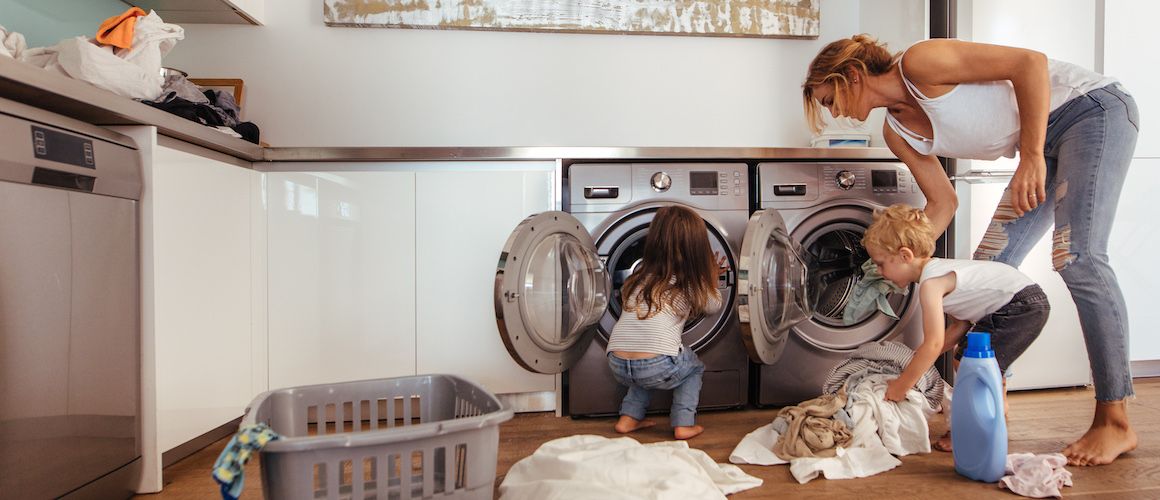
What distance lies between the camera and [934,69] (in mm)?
1982

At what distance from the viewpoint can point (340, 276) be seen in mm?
2484

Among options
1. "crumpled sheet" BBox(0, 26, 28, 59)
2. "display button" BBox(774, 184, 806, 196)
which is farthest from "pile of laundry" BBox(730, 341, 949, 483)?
"crumpled sheet" BBox(0, 26, 28, 59)

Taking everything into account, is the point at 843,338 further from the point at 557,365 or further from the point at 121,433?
the point at 121,433

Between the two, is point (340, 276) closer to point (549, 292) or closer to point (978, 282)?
point (549, 292)

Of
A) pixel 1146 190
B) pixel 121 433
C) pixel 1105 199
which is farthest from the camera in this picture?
pixel 1146 190

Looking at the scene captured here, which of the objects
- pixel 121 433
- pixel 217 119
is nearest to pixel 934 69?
pixel 217 119

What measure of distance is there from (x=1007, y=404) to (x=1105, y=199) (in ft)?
3.18

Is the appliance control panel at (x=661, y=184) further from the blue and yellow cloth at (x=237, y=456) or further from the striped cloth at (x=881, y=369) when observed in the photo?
the blue and yellow cloth at (x=237, y=456)

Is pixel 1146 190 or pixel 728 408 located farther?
pixel 1146 190

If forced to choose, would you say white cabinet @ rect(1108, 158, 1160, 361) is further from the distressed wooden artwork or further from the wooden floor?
the distressed wooden artwork

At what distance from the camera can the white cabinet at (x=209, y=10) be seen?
9.29 ft

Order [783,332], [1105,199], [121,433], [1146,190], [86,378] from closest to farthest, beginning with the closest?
[86,378] < [121,433] < [1105,199] < [783,332] < [1146,190]

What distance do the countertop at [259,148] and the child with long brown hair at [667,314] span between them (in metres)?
0.35

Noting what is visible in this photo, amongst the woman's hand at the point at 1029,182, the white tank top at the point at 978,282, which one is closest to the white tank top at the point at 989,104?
the woman's hand at the point at 1029,182
